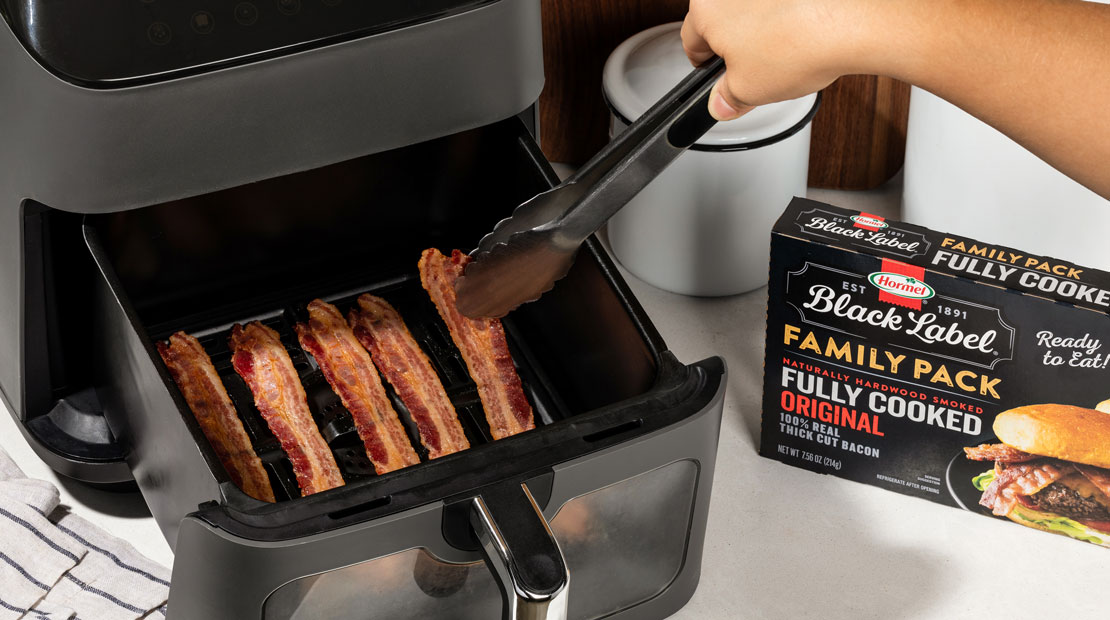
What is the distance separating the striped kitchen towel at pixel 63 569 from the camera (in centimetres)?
83

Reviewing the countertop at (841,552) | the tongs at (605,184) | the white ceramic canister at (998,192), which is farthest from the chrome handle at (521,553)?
the white ceramic canister at (998,192)

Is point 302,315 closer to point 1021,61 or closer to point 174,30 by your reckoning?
point 174,30

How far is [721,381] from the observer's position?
2.28 ft

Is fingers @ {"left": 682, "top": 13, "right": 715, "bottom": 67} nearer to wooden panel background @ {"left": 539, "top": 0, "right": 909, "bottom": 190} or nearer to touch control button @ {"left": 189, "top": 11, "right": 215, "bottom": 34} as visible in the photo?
touch control button @ {"left": 189, "top": 11, "right": 215, "bottom": 34}

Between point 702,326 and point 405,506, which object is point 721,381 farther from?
point 702,326

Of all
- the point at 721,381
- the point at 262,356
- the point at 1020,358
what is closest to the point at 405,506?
the point at 721,381

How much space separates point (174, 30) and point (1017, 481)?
0.62 meters

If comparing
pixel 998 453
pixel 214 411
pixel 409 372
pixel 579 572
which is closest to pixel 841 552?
pixel 998 453

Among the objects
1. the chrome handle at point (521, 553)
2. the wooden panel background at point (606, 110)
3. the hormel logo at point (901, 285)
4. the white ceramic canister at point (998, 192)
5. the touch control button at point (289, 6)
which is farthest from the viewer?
the wooden panel background at point (606, 110)

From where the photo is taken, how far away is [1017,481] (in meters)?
0.87

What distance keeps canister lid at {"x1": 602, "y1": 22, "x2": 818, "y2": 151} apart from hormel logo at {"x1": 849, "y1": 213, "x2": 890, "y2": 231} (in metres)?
0.14

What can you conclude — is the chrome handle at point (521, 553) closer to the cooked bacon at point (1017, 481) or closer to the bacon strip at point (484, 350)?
Result: the bacon strip at point (484, 350)

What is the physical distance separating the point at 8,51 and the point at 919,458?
2.12 ft

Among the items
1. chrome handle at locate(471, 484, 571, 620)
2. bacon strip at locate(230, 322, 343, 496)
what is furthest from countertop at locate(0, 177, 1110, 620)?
chrome handle at locate(471, 484, 571, 620)
